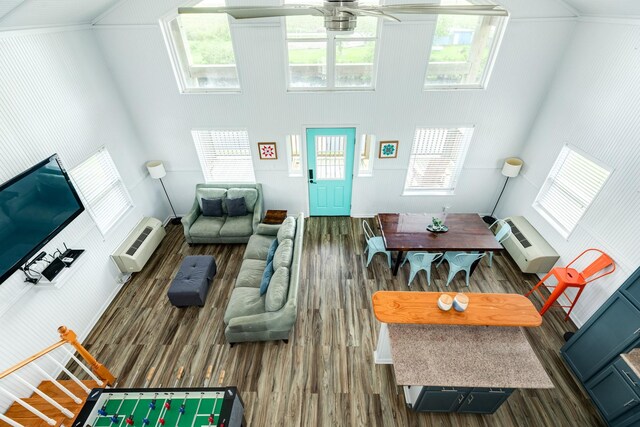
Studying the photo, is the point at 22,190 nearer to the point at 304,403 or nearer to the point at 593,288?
the point at 304,403

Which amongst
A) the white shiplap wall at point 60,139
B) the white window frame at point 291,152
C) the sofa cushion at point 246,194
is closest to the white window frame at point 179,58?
the white shiplap wall at point 60,139

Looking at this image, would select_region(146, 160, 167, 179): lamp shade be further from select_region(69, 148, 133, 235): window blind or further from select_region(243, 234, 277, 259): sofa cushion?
select_region(243, 234, 277, 259): sofa cushion

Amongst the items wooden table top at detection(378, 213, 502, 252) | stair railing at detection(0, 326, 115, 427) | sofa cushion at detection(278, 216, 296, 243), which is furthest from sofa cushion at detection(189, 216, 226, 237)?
wooden table top at detection(378, 213, 502, 252)

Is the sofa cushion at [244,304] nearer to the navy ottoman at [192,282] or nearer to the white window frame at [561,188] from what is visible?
the navy ottoman at [192,282]

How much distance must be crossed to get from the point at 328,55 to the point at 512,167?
4.03m

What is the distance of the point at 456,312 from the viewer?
3.27m

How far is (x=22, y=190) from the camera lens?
3.46 meters

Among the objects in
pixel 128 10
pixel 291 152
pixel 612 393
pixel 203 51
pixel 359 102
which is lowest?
A: pixel 612 393

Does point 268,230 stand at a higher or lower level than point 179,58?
lower

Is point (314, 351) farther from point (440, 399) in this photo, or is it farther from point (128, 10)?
point (128, 10)

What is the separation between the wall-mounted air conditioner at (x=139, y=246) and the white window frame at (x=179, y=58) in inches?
104

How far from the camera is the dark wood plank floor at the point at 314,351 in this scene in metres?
3.61

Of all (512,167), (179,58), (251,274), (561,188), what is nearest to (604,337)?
(561,188)

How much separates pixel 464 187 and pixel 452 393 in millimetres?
4398
